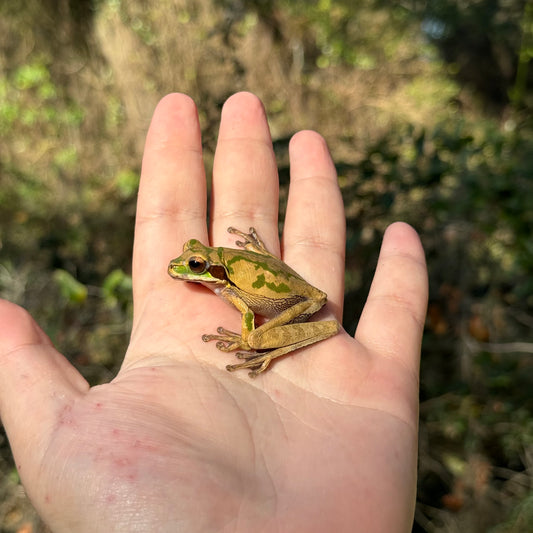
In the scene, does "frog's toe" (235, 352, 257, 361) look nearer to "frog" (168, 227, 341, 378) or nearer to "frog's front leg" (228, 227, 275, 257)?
"frog" (168, 227, 341, 378)

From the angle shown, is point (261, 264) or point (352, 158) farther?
point (352, 158)

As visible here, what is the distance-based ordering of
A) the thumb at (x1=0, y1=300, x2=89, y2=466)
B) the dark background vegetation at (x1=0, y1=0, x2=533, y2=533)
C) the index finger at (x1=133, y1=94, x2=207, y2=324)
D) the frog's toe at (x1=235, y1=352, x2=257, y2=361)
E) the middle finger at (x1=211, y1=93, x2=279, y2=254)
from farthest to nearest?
the dark background vegetation at (x1=0, y1=0, x2=533, y2=533) < the middle finger at (x1=211, y1=93, x2=279, y2=254) < the index finger at (x1=133, y1=94, x2=207, y2=324) < the frog's toe at (x1=235, y1=352, x2=257, y2=361) < the thumb at (x1=0, y1=300, x2=89, y2=466)

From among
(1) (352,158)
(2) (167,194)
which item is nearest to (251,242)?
(2) (167,194)

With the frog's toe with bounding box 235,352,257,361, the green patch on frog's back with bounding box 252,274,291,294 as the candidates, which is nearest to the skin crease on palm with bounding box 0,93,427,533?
the frog's toe with bounding box 235,352,257,361

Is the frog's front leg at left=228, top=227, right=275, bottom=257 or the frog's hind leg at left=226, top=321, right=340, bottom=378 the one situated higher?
the frog's front leg at left=228, top=227, right=275, bottom=257

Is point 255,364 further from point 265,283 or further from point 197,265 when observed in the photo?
point 197,265

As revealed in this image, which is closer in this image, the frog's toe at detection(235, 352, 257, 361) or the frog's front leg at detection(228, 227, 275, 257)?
the frog's toe at detection(235, 352, 257, 361)
